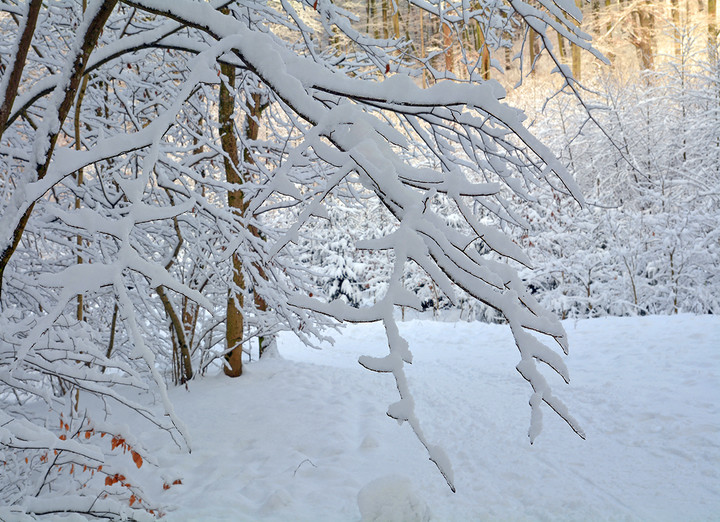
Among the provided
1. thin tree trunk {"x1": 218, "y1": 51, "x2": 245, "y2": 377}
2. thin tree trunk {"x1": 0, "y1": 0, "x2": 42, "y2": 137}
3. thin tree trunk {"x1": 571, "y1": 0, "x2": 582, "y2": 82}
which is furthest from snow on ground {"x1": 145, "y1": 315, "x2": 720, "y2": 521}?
thin tree trunk {"x1": 571, "y1": 0, "x2": 582, "y2": 82}

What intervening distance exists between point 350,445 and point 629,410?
9.29ft

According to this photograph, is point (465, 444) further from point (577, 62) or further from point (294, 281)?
point (577, 62)

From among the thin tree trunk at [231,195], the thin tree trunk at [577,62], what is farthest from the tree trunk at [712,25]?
the thin tree trunk at [231,195]

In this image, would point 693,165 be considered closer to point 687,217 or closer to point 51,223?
point 687,217

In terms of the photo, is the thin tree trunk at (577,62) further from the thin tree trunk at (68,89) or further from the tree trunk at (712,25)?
the thin tree trunk at (68,89)

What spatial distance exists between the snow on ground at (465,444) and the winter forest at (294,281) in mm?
30

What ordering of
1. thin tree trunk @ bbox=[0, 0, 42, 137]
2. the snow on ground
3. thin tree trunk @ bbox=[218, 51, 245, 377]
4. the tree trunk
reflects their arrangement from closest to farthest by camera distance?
thin tree trunk @ bbox=[0, 0, 42, 137], the snow on ground, thin tree trunk @ bbox=[218, 51, 245, 377], the tree trunk

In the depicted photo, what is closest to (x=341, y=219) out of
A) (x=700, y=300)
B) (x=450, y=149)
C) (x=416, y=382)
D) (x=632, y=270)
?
(x=632, y=270)

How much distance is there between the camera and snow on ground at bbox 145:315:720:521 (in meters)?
3.50

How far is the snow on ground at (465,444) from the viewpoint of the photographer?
350 centimetres

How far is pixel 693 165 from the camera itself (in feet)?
43.9

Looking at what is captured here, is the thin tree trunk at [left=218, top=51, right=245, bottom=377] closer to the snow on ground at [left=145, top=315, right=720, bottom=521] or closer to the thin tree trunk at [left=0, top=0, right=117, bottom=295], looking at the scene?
the snow on ground at [left=145, top=315, right=720, bottom=521]

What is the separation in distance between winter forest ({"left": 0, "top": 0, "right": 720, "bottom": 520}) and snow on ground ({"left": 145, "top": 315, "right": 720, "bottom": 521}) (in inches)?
1.2

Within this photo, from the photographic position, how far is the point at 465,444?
187 inches
